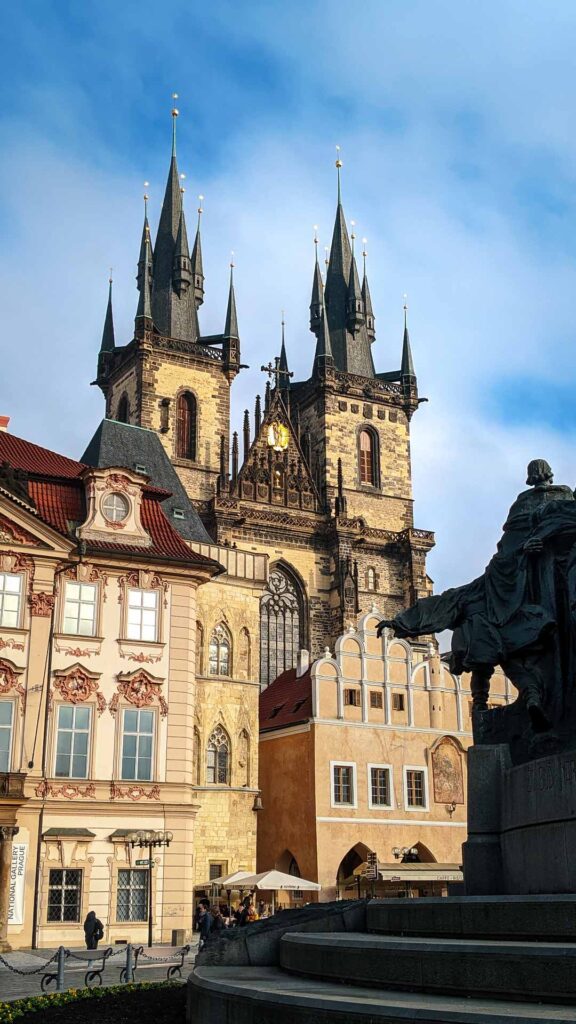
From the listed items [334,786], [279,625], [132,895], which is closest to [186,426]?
[279,625]

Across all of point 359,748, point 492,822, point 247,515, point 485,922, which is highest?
point 247,515

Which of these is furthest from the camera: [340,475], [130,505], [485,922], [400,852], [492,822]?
[340,475]

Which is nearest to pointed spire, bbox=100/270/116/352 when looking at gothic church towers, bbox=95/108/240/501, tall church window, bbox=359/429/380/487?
gothic church towers, bbox=95/108/240/501

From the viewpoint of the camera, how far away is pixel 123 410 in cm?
5472

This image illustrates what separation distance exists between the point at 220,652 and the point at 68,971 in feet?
44.9

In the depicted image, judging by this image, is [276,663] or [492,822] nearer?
[492,822]

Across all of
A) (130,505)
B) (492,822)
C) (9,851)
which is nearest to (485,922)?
(492,822)

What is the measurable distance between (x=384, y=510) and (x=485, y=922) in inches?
1889

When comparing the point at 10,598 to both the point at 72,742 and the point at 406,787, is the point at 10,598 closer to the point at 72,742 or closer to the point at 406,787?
the point at 72,742

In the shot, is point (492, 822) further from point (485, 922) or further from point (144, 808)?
point (144, 808)

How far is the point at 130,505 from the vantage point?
1009 inches

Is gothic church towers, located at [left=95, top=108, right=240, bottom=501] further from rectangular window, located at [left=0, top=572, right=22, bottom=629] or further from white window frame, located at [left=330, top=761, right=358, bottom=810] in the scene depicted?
rectangular window, located at [left=0, top=572, right=22, bottom=629]

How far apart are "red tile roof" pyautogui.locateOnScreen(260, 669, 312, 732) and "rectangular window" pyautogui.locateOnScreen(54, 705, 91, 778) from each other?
30.1 ft

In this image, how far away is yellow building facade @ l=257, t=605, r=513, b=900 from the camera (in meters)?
29.9
